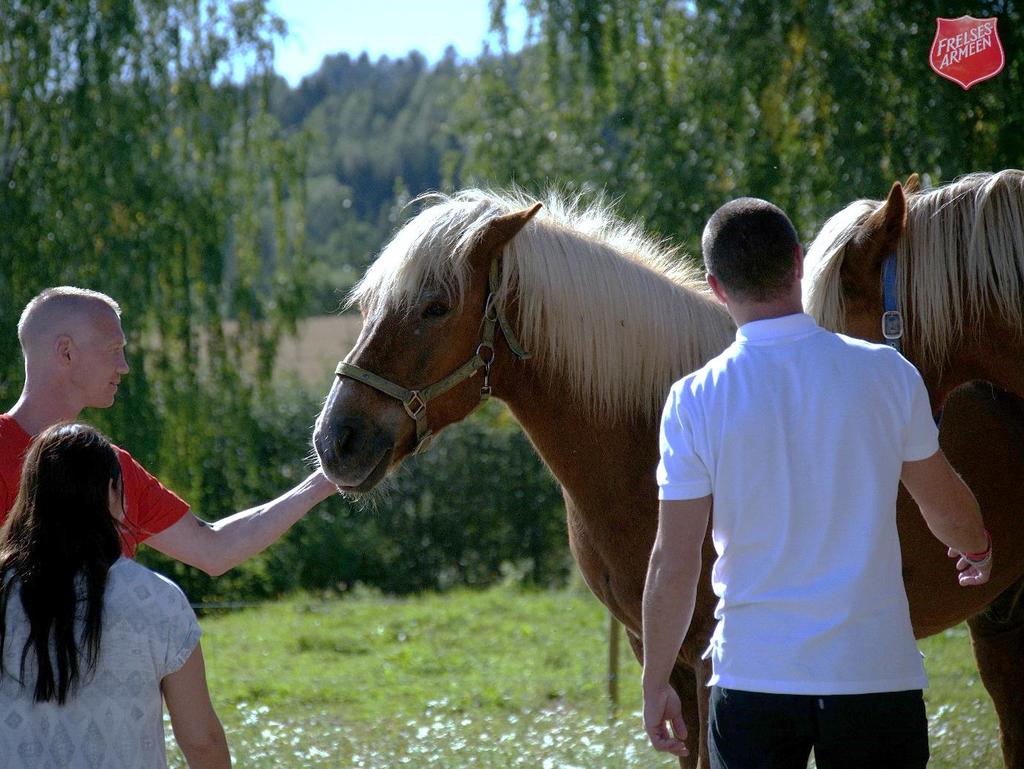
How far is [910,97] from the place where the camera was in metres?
7.45

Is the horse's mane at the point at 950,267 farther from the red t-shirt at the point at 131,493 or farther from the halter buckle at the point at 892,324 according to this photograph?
the red t-shirt at the point at 131,493

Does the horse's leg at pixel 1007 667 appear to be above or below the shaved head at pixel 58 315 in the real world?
below

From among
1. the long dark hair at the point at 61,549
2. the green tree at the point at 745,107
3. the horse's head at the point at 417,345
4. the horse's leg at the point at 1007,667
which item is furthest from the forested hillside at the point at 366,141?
the long dark hair at the point at 61,549

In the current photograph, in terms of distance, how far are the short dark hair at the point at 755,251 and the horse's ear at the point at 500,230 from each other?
100cm

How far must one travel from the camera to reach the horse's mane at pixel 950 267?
282cm

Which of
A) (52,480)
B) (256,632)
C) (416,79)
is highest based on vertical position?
(416,79)

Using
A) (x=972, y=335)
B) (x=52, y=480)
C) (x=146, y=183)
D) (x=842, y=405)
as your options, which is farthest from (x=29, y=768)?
(x=146, y=183)

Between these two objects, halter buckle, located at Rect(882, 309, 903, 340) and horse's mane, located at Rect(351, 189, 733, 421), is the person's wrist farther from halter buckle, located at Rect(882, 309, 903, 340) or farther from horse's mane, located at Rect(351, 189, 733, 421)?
horse's mane, located at Rect(351, 189, 733, 421)

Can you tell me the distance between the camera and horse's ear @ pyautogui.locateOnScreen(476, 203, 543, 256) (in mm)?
2906

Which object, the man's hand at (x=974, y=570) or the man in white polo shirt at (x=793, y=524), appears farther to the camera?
the man's hand at (x=974, y=570)

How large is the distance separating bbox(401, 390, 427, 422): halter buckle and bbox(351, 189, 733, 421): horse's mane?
0.25 metres

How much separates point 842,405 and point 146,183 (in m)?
9.10

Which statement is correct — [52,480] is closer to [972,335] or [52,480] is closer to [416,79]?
[972,335]

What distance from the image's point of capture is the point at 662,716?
2008 millimetres
